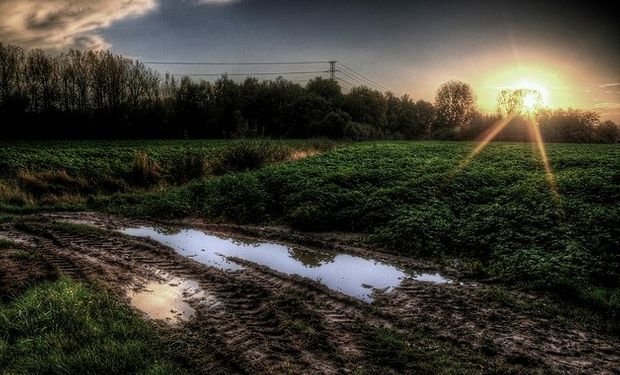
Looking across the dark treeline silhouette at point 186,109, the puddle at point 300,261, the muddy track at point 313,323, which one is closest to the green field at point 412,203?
the puddle at point 300,261

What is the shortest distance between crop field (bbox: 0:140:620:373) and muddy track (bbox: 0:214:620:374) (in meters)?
0.03

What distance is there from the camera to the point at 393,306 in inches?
261

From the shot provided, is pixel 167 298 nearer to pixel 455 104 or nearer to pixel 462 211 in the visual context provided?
pixel 462 211

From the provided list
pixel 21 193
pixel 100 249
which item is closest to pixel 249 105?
pixel 21 193

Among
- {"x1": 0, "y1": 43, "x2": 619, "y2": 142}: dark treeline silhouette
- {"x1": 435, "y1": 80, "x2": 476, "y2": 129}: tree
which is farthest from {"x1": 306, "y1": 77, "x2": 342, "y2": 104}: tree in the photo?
{"x1": 435, "y1": 80, "x2": 476, "y2": 129}: tree

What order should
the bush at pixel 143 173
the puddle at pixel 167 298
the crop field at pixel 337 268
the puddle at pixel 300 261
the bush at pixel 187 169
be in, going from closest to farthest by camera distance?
the crop field at pixel 337 268, the puddle at pixel 167 298, the puddle at pixel 300 261, the bush at pixel 143 173, the bush at pixel 187 169

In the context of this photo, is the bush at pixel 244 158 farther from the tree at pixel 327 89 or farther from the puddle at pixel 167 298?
the tree at pixel 327 89

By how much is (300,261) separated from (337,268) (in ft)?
3.30

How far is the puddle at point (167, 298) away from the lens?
6.08m

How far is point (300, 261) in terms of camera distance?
927cm

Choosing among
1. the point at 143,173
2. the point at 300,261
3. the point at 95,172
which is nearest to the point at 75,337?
the point at 300,261

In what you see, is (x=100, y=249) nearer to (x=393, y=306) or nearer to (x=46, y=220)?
(x=46, y=220)

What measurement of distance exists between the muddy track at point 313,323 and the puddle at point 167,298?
6.9 inches

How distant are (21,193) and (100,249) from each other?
30.1 ft
